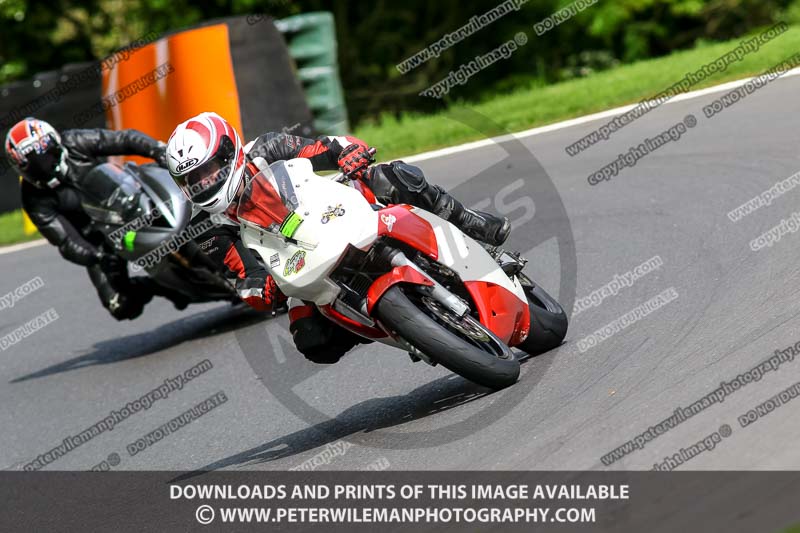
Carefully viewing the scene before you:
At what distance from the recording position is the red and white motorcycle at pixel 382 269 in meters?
5.66

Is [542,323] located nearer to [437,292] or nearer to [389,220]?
[437,292]

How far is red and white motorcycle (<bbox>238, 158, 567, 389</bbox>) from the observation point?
5.66m

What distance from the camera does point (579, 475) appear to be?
183 inches

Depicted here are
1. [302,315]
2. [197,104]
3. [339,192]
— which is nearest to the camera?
[339,192]

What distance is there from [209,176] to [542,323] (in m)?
1.97

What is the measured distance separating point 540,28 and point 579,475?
1711cm

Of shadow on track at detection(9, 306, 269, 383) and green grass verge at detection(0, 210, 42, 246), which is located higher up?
shadow on track at detection(9, 306, 269, 383)

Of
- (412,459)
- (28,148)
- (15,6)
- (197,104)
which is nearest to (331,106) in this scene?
(197,104)

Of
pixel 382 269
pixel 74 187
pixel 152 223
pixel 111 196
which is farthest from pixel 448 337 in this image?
pixel 74 187

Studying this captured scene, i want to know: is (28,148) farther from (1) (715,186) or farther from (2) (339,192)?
(1) (715,186)

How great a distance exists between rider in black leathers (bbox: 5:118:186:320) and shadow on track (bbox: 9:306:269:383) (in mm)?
322

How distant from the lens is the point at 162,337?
1041cm

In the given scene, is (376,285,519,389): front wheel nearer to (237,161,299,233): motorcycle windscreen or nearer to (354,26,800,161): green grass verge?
(237,161,299,233): motorcycle windscreen

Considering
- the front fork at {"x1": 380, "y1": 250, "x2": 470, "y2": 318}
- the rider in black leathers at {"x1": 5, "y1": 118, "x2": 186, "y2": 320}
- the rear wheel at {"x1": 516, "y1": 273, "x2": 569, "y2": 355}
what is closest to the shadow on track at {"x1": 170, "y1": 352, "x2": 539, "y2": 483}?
the rear wheel at {"x1": 516, "y1": 273, "x2": 569, "y2": 355}
